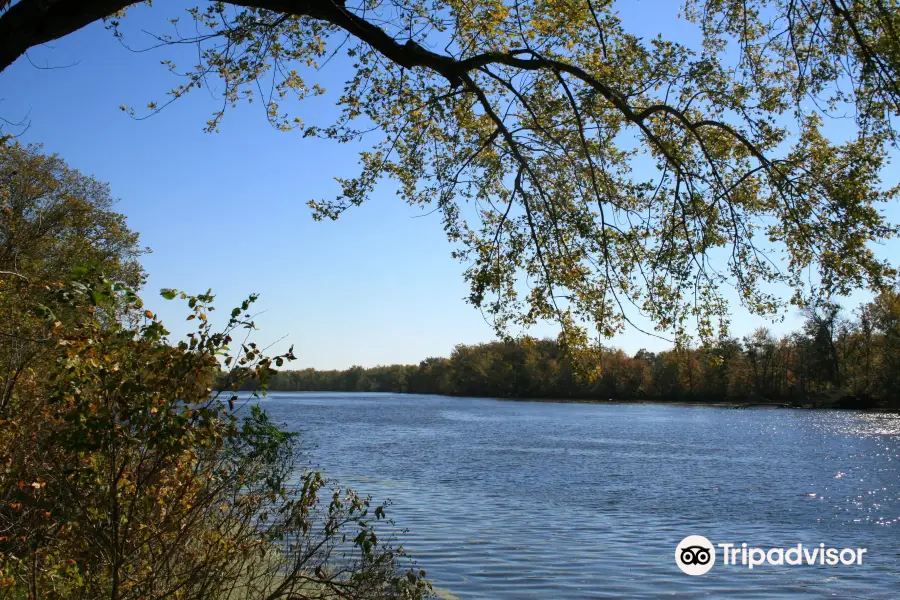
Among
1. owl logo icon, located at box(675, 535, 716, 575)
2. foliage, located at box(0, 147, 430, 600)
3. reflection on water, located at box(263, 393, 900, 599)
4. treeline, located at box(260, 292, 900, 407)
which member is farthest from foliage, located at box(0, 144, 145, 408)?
treeline, located at box(260, 292, 900, 407)

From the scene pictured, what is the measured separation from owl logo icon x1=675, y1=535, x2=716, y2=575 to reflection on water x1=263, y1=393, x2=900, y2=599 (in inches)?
8.2

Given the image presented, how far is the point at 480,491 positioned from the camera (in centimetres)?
1948

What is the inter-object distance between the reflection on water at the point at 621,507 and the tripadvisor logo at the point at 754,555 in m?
0.28

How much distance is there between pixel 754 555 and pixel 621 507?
471 centimetres

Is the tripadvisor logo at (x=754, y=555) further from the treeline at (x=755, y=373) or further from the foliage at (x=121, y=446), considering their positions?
the treeline at (x=755, y=373)

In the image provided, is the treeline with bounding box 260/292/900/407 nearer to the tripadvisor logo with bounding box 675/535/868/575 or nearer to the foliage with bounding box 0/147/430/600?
the tripadvisor logo with bounding box 675/535/868/575

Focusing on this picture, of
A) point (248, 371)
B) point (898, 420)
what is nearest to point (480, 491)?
point (248, 371)

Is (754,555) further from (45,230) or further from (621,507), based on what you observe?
(45,230)

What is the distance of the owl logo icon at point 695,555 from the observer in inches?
469

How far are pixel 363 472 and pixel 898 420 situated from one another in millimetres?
48046

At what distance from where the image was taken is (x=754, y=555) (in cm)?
1307

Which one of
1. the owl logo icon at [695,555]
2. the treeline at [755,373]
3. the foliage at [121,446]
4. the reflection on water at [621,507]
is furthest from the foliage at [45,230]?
the treeline at [755,373]

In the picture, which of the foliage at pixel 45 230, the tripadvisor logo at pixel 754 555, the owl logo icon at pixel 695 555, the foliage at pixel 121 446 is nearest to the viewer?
the foliage at pixel 121 446

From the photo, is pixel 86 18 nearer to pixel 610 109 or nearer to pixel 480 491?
pixel 610 109
